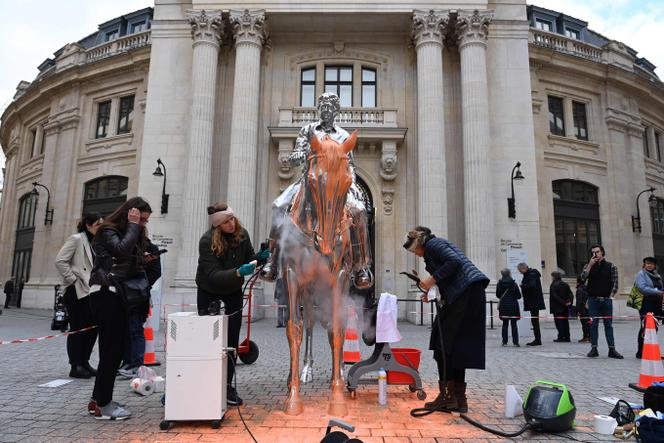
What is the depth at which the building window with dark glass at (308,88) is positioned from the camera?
62.5 ft

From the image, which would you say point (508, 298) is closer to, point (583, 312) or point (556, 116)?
point (583, 312)

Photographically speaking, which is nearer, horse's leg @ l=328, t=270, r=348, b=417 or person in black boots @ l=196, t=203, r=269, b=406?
horse's leg @ l=328, t=270, r=348, b=417

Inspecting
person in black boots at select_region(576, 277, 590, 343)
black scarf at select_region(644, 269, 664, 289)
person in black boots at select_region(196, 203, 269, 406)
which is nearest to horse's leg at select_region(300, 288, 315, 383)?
person in black boots at select_region(196, 203, 269, 406)

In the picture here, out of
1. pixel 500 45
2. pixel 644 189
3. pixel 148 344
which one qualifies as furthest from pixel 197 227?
pixel 644 189

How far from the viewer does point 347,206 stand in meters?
4.60

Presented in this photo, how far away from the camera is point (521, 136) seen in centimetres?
1745

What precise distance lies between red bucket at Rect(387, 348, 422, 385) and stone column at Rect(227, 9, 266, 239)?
11.0m

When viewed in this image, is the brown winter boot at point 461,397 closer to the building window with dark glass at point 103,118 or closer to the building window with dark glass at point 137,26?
the building window with dark glass at point 103,118

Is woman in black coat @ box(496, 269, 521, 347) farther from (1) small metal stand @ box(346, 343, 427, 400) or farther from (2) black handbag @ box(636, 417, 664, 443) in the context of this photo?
(2) black handbag @ box(636, 417, 664, 443)

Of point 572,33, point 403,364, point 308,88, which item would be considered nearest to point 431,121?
point 308,88

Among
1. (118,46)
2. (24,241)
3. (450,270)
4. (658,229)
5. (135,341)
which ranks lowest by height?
(135,341)

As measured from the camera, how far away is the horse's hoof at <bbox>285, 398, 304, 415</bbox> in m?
4.29

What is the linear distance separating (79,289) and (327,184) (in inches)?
171

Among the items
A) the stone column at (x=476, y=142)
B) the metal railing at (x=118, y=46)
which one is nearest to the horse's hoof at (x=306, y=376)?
the stone column at (x=476, y=142)
